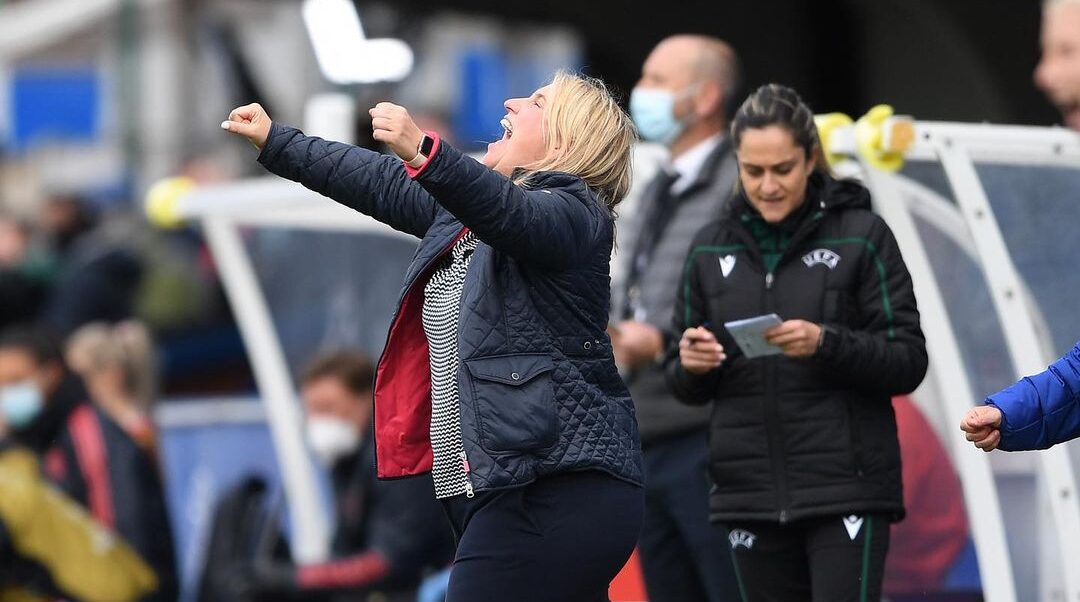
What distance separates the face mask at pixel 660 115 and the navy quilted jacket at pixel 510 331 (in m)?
1.72

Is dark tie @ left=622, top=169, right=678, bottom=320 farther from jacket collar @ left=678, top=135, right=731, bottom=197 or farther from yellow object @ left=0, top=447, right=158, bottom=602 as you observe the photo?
yellow object @ left=0, top=447, right=158, bottom=602

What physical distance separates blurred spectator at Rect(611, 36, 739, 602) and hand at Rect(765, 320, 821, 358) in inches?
30.4

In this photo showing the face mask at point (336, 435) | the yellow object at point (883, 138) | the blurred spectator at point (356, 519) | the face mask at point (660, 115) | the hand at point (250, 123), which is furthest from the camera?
the face mask at point (336, 435)

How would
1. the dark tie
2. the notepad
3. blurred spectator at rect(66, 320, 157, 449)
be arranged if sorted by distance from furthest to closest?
blurred spectator at rect(66, 320, 157, 449), the dark tie, the notepad

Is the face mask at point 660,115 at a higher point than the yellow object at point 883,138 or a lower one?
higher

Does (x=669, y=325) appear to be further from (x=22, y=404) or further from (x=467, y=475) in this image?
(x=22, y=404)

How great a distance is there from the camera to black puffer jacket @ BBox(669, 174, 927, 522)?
479cm

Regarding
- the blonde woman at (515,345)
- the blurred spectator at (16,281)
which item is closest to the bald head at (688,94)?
the blonde woman at (515,345)

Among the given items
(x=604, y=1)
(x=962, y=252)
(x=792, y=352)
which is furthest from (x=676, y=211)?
(x=604, y=1)

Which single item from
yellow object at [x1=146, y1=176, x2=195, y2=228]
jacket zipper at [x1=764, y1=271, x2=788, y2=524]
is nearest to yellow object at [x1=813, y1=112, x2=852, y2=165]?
jacket zipper at [x1=764, y1=271, x2=788, y2=524]

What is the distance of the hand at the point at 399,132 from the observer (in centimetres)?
379

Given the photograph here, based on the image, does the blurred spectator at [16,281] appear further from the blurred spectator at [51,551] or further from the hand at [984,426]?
the hand at [984,426]

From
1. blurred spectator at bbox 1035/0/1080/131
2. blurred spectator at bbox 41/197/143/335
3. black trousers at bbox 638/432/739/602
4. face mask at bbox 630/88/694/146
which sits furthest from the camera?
blurred spectator at bbox 41/197/143/335

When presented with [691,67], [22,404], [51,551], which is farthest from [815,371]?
[22,404]
